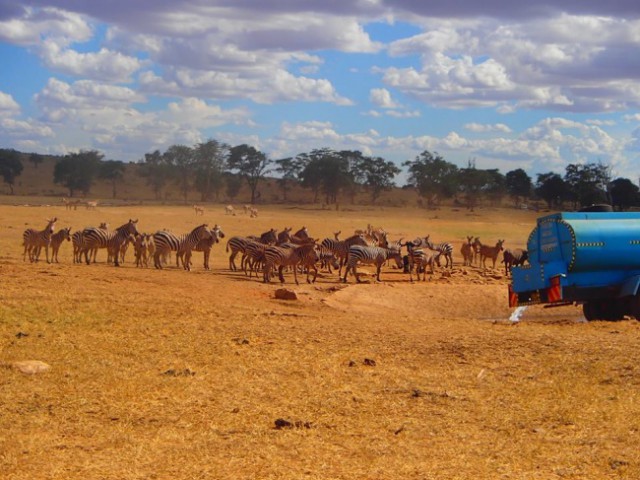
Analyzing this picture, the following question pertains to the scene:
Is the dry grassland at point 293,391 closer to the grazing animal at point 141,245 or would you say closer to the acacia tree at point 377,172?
the grazing animal at point 141,245

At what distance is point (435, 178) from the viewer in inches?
3738

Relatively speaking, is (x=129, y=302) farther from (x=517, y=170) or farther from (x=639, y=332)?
(x=517, y=170)

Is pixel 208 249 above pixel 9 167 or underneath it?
underneath

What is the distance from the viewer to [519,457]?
8.47m

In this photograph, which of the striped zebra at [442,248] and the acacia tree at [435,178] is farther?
the acacia tree at [435,178]

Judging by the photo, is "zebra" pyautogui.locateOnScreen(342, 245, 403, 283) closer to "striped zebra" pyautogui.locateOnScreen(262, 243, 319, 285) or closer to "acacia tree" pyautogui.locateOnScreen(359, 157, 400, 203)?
"striped zebra" pyautogui.locateOnScreen(262, 243, 319, 285)

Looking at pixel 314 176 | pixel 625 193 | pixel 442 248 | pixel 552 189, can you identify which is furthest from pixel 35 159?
pixel 442 248

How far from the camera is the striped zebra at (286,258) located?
2534 centimetres

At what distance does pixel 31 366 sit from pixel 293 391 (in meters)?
3.71

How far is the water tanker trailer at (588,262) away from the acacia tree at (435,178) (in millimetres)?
75591

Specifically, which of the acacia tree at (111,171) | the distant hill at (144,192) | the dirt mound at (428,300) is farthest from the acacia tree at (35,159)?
the dirt mound at (428,300)

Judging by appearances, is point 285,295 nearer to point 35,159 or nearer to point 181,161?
point 181,161

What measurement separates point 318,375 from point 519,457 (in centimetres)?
388

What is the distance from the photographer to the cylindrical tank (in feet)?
55.7
